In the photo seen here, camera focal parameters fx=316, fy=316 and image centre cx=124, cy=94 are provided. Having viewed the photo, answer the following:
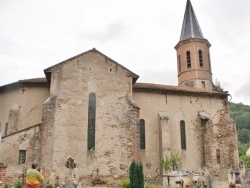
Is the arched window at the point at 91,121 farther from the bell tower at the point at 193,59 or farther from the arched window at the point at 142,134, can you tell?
the bell tower at the point at 193,59

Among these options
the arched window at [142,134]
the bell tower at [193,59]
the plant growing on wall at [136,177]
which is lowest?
the plant growing on wall at [136,177]

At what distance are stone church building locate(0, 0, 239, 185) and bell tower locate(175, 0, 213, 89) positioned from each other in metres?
7.34

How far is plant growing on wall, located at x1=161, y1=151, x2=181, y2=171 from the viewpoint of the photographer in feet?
83.0

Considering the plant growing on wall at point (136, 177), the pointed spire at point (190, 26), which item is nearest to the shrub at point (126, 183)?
the plant growing on wall at point (136, 177)

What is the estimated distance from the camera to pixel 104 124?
24125 mm

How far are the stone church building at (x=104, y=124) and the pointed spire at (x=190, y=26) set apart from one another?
39.2ft

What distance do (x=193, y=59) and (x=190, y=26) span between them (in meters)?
5.26

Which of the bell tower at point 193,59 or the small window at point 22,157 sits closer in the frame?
the small window at point 22,157

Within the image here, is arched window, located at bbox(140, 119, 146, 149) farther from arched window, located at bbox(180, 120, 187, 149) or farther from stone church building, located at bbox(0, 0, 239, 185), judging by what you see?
arched window, located at bbox(180, 120, 187, 149)

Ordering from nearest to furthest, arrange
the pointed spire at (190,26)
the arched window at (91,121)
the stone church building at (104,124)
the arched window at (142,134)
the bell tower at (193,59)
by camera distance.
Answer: the stone church building at (104,124)
the arched window at (91,121)
the arched window at (142,134)
the bell tower at (193,59)
the pointed spire at (190,26)

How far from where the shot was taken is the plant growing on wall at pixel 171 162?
83.0ft

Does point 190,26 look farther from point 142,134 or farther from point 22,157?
point 22,157

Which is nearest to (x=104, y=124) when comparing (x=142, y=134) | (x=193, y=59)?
(x=142, y=134)

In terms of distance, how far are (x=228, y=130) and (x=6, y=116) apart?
1977cm
